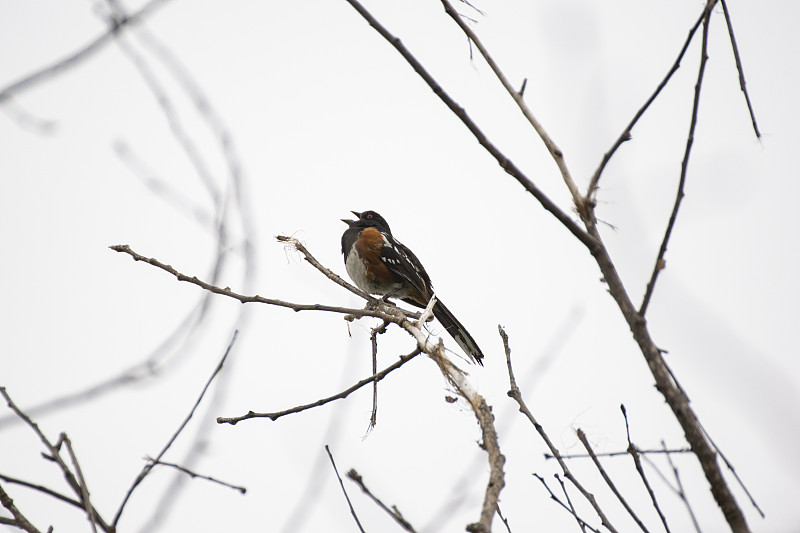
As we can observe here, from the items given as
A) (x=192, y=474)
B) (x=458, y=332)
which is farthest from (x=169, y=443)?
(x=458, y=332)

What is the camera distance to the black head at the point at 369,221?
755cm

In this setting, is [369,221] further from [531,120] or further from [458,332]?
[531,120]

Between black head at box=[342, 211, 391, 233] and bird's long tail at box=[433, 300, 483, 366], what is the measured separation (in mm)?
1815

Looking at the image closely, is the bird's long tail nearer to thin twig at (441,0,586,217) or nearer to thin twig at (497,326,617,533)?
thin twig at (497,326,617,533)

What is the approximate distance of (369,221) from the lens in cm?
774

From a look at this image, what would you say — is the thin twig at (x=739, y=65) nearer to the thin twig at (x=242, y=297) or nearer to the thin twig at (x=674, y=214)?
the thin twig at (x=674, y=214)

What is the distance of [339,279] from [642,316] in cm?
309

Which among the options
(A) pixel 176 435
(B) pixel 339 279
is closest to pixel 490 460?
(A) pixel 176 435

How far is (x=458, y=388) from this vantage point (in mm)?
1980

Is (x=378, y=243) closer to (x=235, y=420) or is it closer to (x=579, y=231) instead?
(x=235, y=420)

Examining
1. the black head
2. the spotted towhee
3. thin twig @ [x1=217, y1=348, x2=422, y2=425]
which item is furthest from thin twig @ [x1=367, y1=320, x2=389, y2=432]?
the black head

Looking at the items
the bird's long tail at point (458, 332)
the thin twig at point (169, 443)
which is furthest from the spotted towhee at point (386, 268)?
the thin twig at point (169, 443)

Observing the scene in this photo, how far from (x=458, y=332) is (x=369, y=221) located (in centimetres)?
251

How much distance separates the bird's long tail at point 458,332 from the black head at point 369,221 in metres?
1.82
